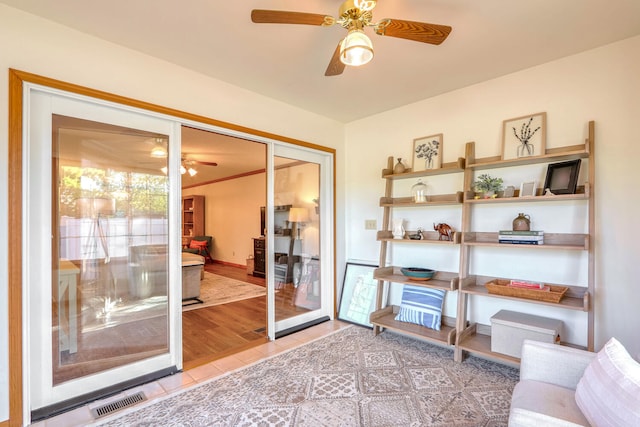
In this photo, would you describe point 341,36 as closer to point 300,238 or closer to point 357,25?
point 357,25

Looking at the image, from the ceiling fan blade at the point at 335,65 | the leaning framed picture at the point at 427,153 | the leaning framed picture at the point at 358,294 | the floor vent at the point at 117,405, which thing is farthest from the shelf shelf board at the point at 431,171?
the floor vent at the point at 117,405

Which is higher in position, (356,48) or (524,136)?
(356,48)

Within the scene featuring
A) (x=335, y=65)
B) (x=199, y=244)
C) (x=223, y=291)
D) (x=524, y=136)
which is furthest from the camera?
(x=199, y=244)

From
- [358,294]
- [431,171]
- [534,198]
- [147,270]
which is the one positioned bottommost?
[358,294]

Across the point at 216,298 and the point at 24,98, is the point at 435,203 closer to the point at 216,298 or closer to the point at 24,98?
the point at 24,98

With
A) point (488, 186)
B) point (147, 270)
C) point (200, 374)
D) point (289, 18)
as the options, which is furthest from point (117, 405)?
point (488, 186)

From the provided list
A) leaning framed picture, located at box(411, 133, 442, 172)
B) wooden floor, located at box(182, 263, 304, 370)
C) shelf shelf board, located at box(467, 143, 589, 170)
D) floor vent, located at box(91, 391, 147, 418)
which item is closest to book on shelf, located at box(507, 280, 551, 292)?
shelf shelf board, located at box(467, 143, 589, 170)

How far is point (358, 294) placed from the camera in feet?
12.6

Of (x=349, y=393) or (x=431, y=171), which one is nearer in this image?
(x=349, y=393)

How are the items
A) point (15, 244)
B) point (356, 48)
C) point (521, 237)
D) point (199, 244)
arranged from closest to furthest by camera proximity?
point (356, 48)
point (15, 244)
point (521, 237)
point (199, 244)

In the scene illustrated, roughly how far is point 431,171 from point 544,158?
3.04 ft

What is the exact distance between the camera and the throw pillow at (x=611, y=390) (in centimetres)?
108

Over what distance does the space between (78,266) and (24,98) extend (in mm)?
1130

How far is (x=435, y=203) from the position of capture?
306cm
